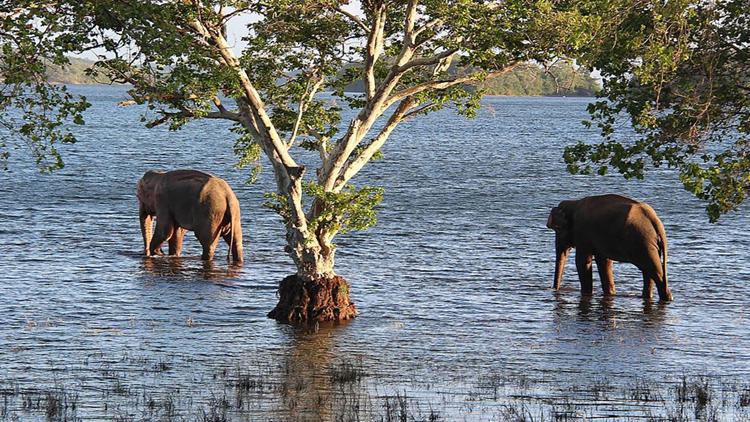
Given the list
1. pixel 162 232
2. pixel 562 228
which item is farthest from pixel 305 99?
pixel 162 232

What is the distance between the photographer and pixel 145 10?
621 inches

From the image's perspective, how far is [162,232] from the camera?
30.5m

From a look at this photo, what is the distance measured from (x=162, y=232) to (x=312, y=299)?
10299 millimetres

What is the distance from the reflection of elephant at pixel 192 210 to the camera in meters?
29.2

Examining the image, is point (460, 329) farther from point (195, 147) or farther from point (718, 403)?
point (195, 147)

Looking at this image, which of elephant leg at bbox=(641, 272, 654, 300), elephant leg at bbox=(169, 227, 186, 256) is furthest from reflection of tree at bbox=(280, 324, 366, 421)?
elephant leg at bbox=(169, 227, 186, 256)

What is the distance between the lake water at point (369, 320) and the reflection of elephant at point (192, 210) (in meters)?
0.66

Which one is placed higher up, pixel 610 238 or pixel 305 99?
pixel 305 99

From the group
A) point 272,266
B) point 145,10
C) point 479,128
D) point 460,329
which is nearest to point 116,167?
point 272,266

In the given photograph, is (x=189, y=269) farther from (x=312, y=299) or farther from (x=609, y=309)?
(x=609, y=309)

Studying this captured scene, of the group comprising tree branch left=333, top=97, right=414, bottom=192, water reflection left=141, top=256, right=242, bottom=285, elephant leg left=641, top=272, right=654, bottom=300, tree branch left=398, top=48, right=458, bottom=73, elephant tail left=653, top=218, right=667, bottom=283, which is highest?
tree branch left=398, top=48, right=458, bottom=73

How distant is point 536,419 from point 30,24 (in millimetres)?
7580

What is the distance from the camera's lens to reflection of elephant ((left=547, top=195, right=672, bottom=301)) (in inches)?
990

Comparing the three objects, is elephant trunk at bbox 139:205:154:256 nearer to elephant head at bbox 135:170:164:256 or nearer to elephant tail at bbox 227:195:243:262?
elephant head at bbox 135:170:164:256
